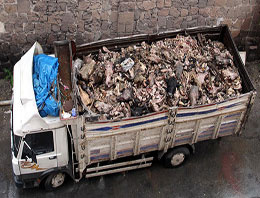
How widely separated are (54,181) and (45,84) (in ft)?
7.38

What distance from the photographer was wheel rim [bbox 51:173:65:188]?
763cm

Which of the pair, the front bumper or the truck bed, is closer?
the truck bed

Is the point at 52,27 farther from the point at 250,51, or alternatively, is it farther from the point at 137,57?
the point at 250,51

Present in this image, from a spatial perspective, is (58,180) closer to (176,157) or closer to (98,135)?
(98,135)

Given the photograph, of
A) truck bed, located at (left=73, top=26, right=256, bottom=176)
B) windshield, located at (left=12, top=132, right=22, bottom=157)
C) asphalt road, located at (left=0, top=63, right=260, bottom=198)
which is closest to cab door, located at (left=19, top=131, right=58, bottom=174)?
windshield, located at (left=12, top=132, right=22, bottom=157)

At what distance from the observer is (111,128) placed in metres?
6.82

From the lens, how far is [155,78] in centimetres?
788

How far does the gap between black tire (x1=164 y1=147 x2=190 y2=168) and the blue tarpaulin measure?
2.90m

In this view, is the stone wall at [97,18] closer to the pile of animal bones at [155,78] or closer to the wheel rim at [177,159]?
the pile of animal bones at [155,78]

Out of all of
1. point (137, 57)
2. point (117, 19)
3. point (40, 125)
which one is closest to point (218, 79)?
point (137, 57)

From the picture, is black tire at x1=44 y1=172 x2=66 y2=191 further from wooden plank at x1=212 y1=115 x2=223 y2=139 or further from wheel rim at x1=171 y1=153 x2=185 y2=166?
wooden plank at x1=212 y1=115 x2=223 y2=139

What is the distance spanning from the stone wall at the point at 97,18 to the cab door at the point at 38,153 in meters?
3.88

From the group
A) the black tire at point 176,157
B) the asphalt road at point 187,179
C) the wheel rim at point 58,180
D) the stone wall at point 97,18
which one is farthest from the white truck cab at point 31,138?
the black tire at point 176,157

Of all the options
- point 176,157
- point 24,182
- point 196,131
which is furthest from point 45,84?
point 176,157
